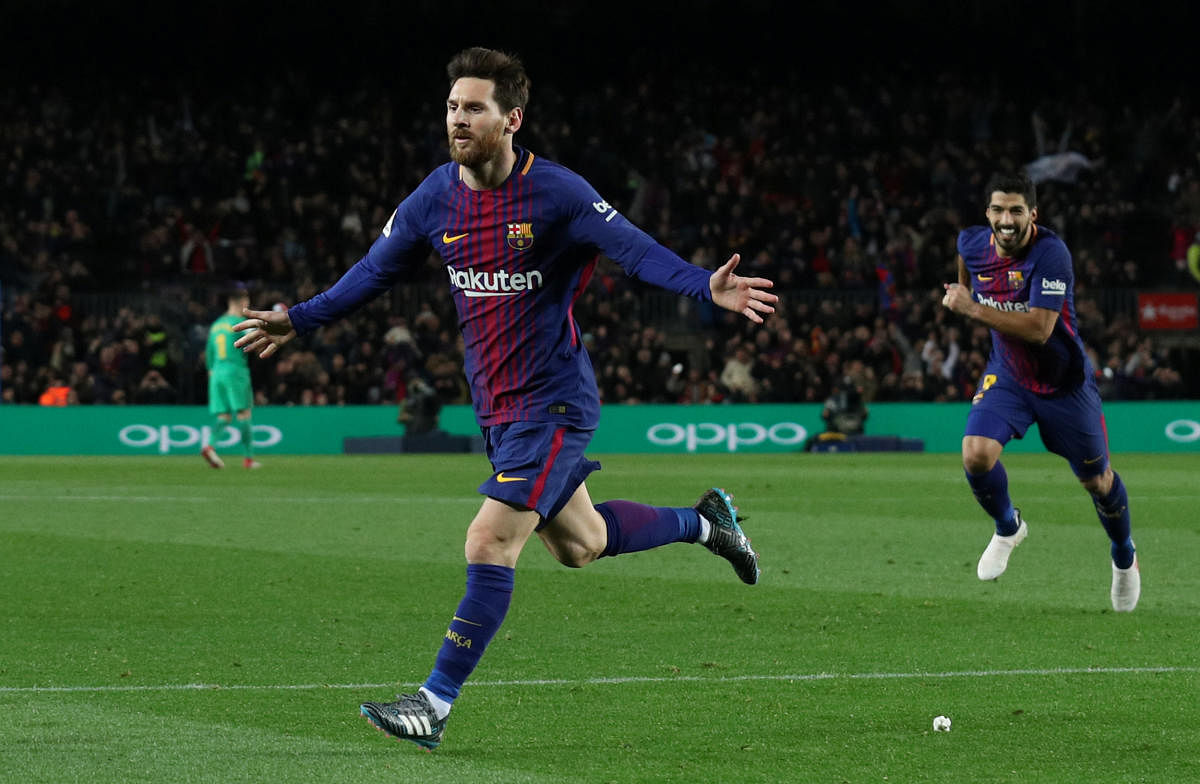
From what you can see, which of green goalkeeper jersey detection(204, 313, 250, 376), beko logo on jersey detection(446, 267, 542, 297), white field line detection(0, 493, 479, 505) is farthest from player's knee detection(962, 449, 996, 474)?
green goalkeeper jersey detection(204, 313, 250, 376)

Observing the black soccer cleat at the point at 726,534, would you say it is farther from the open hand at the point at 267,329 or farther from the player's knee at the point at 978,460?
the player's knee at the point at 978,460

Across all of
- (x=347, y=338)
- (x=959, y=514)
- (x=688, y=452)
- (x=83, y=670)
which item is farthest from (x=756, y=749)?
(x=347, y=338)

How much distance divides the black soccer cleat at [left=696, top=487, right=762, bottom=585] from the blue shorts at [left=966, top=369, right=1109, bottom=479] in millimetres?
2465

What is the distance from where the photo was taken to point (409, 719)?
5402mm

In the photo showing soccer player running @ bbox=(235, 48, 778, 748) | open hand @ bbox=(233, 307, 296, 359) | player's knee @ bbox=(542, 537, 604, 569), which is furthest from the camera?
player's knee @ bbox=(542, 537, 604, 569)

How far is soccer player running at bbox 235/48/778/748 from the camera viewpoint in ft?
19.3

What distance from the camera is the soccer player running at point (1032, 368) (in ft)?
30.3

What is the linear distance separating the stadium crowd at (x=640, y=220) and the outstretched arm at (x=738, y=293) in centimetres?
2309

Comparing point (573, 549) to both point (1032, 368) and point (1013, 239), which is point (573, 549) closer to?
point (1013, 239)

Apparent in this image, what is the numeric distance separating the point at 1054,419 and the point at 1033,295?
793mm

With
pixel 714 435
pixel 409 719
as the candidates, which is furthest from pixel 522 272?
pixel 714 435

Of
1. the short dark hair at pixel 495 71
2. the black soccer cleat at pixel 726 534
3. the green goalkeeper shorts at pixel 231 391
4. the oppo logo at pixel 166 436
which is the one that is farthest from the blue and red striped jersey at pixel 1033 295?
the oppo logo at pixel 166 436

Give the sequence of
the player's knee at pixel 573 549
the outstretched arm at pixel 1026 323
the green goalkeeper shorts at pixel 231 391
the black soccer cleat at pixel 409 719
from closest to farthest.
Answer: the black soccer cleat at pixel 409 719
the player's knee at pixel 573 549
the outstretched arm at pixel 1026 323
the green goalkeeper shorts at pixel 231 391

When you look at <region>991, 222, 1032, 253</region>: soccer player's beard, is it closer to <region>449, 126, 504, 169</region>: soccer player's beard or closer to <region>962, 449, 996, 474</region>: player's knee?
<region>962, 449, 996, 474</region>: player's knee
